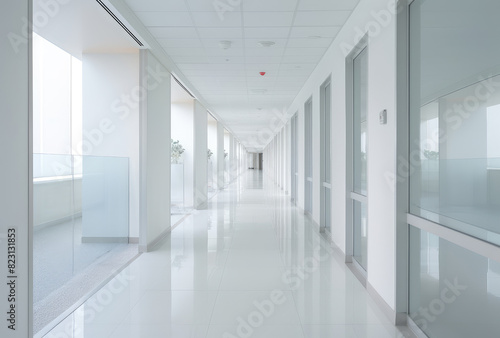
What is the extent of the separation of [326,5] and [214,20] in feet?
5.24

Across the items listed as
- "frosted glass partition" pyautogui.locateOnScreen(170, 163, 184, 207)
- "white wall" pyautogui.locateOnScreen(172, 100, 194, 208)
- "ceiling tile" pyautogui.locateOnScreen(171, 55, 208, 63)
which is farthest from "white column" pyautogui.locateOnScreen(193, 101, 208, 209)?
"ceiling tile" pyautogui.locateOnScreen(171, 55, 208, 63)

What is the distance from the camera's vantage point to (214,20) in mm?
5500

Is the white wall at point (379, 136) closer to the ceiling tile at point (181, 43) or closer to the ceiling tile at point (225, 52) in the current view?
the ceiling tile at point (225, 52)

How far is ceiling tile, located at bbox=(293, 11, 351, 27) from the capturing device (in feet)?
17.3

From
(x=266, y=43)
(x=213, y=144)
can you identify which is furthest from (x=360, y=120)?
(x=213, y=144)

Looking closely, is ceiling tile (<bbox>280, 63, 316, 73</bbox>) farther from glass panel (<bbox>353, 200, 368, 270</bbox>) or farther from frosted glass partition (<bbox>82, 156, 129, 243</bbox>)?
frosted glass partition (<bbox>82, 156, 129, 243</bbox>)

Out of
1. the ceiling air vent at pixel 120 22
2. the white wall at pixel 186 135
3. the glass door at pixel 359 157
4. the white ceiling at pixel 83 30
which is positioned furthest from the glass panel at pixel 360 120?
the white wall at pixel 186 135

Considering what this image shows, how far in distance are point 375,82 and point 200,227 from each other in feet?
18.4

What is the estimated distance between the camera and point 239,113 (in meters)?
16.0

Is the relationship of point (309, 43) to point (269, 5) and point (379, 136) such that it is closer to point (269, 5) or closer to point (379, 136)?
point (269, 5)

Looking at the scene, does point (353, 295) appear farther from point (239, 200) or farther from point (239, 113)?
point (239, 113)

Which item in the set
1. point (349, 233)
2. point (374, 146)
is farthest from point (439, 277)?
point (349, 233)
